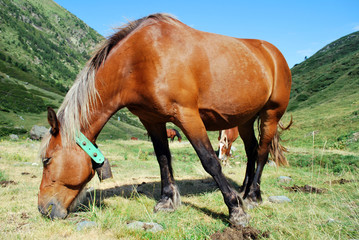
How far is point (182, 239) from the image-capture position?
2.46 metres

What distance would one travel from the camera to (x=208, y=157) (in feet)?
10.4

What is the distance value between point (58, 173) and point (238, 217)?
222 cm

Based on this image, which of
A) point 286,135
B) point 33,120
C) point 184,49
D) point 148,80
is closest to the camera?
point 148,80

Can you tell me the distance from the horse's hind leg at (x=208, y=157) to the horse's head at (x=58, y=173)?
131 centimetres

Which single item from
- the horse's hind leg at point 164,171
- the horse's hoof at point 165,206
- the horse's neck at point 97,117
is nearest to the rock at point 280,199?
the horse's hind leg at point 164,171

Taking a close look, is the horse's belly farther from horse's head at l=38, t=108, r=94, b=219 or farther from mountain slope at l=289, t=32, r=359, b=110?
mountain slope at l=289, t=32, r=359, b=110

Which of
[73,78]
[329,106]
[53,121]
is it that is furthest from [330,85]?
[73,78]

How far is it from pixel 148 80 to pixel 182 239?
182 centimetres

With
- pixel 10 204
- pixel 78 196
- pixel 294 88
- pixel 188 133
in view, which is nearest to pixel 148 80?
pixel 188 133

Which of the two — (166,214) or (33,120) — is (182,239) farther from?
(33,120)

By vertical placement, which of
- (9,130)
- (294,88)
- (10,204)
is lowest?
(9,130)

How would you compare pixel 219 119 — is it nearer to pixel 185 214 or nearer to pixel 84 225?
pixel 185 214

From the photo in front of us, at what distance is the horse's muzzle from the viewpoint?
9.53 ft

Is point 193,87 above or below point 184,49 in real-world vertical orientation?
below
